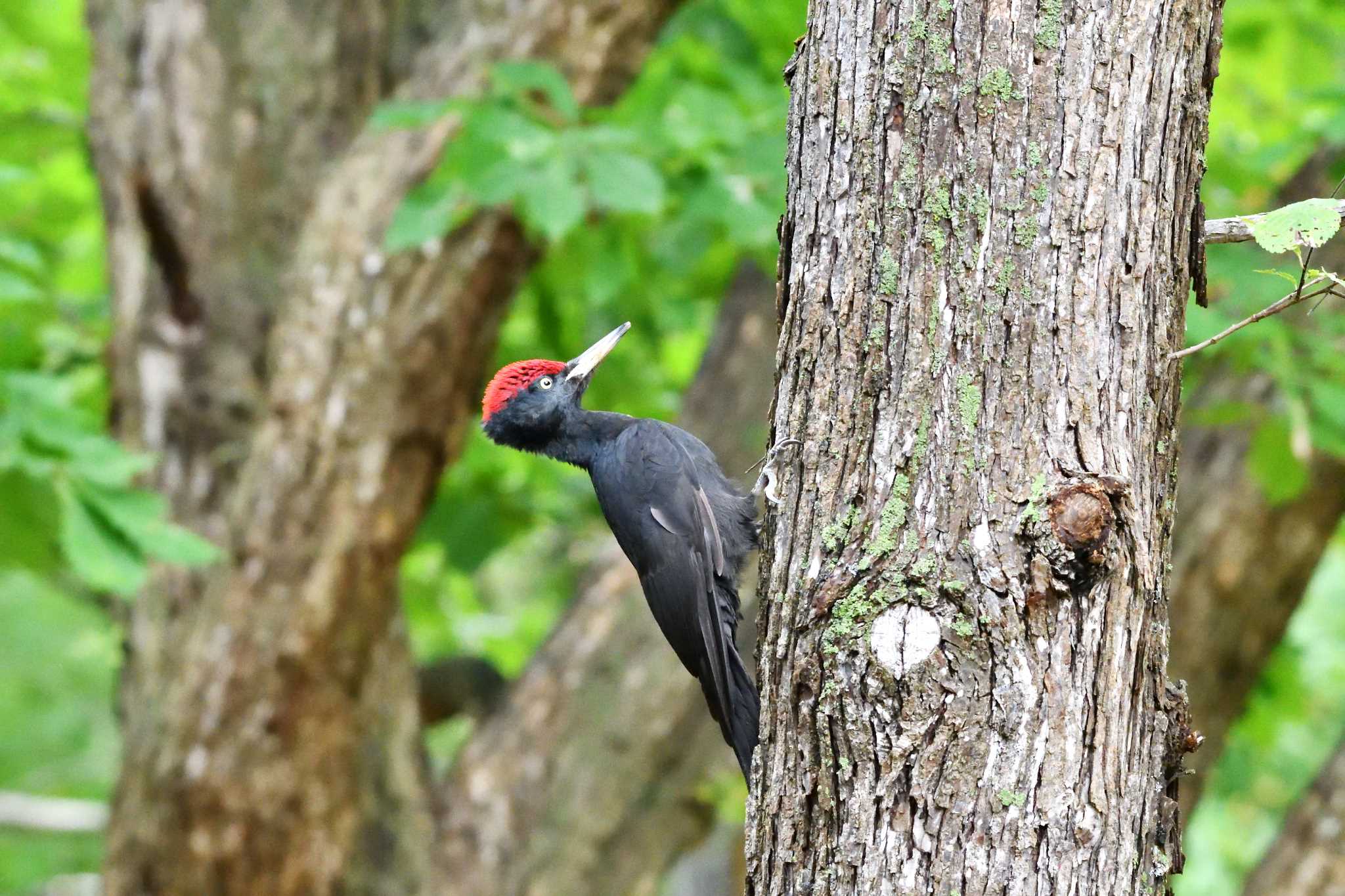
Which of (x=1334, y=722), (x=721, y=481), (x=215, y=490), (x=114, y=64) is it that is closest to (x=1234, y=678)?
(x=721, y=481)

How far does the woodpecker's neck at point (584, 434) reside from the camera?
4309 millimetres

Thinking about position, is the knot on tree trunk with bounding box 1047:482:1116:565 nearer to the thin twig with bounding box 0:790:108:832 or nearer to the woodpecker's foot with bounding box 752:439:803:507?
the woodpecker's foot with bounding box 752:439:803:507

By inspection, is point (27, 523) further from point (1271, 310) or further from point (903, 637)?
point (1271, 310)

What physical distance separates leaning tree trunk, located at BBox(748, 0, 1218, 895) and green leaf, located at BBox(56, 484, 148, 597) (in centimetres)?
218

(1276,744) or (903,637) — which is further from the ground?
(1276,744)

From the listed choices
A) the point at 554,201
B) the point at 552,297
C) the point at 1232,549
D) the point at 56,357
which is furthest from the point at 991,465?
the point at 56,357

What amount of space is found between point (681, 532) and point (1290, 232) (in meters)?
2.21

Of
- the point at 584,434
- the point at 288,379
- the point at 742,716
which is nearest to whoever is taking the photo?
the point at 742,716

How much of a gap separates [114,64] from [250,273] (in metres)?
0.94

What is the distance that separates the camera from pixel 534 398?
14.0 ft

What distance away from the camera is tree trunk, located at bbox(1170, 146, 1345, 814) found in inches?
187

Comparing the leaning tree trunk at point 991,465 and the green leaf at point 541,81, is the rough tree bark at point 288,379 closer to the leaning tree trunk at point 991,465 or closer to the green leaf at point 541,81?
the green leaf at point 541,81

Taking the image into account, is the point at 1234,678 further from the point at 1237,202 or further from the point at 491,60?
the point at 491,60

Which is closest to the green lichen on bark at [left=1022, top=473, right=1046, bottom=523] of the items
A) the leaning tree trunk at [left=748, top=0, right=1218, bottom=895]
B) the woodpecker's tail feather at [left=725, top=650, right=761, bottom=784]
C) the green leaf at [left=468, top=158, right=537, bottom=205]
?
the leaning tree trunk at [left=748, top=0, right=1218, bottom=895]
